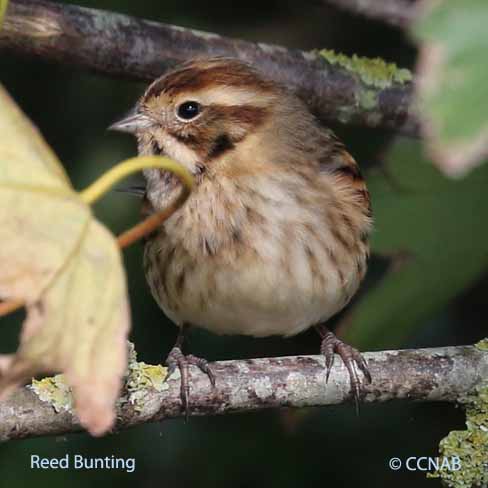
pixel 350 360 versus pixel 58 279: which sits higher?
pixel 350 360

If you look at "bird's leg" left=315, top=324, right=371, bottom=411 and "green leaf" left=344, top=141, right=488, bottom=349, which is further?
"green leaf" left=344, top=141, right=488, bottom=349

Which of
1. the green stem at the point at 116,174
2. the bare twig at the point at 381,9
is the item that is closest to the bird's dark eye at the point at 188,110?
the bare twig at the point at 381,9

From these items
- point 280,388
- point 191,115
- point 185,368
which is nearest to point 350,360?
point 280,388

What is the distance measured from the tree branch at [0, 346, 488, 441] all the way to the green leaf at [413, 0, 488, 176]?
1.43 metres

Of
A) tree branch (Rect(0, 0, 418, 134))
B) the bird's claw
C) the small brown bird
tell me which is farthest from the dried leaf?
tree branch (Rect(0, 0, 418, 134))

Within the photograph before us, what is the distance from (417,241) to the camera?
8.71 ft

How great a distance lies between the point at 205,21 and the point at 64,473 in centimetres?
166

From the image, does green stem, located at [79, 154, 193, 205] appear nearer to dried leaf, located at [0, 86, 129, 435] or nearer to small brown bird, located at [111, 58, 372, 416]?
dried leaf, located at [0, 86, 129, 435]

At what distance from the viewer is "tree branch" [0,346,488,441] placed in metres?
1.93

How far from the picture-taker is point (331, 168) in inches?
114

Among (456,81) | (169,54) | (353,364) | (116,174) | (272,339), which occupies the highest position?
(169,54)

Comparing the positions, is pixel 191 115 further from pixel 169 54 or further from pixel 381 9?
pixel 381 9

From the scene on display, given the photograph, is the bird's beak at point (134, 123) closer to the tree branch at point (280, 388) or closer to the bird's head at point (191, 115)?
the bird's head at point (191, 115)

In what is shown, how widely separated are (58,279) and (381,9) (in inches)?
71.5
